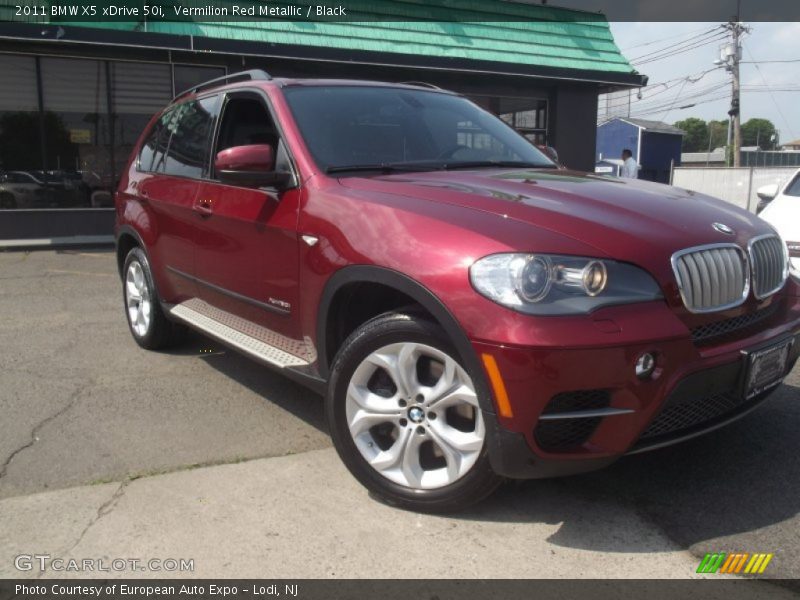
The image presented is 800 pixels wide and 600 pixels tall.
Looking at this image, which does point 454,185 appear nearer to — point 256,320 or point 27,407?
point 256,320

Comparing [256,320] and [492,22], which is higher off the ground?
[492,22]

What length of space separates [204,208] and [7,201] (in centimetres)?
901

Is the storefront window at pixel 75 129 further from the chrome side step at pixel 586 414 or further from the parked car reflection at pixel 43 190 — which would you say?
the chrome side step at pixel 586 414

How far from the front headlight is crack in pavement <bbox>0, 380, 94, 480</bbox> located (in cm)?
247

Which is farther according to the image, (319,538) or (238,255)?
(238,255)

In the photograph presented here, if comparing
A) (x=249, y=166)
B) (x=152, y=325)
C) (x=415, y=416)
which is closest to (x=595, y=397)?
(x=415, y=416)

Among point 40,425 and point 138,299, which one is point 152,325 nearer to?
point 138,299

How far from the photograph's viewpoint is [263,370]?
4867 millimetres

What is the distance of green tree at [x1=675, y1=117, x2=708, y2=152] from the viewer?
108312 millimetres

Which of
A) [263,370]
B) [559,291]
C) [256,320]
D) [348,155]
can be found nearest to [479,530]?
[559,291]
